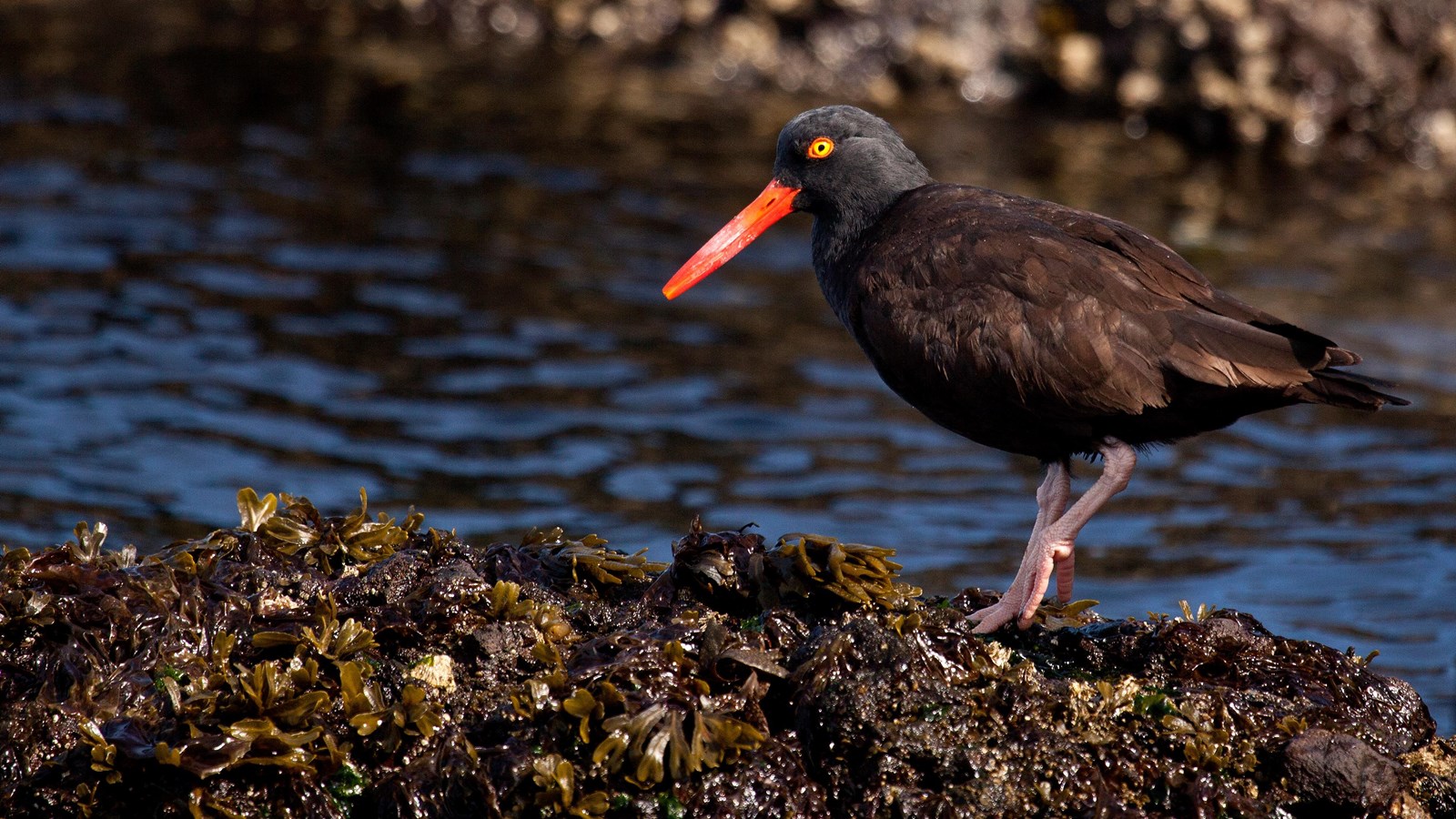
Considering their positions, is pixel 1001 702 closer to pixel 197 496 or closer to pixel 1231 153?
pixel 197 496

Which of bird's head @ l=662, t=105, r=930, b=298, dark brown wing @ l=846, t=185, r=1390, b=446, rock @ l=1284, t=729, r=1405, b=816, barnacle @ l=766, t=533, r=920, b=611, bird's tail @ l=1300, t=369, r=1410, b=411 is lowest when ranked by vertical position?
rock @ l=1284, t=729, r=1405, b=816

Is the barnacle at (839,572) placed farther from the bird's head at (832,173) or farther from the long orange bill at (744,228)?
the long orange bill at (744,228)

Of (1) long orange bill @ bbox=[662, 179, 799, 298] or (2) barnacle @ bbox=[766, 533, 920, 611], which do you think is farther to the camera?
(1) long orange bill @ bbox=[662, 179, 799, 298]

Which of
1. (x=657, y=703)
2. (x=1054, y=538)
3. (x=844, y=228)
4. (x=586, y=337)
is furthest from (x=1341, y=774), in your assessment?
(x=586, y=337)

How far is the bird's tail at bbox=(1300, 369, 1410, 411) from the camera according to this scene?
4.31 metres

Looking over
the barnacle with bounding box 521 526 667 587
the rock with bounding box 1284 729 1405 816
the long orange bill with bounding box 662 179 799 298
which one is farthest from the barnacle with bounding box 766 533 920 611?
the long orange bill with bounding box 662 179 799 298

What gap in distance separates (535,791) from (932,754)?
941mm

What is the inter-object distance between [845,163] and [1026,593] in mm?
1837

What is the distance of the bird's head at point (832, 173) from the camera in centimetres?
548

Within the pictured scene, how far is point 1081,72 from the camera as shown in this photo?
13297 mm

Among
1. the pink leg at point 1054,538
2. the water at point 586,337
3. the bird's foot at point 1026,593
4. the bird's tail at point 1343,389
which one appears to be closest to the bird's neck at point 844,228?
the pink leg at point 1054,538

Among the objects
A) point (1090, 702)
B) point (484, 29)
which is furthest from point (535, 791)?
point (484, 29)

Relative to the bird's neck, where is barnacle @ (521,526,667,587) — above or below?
below

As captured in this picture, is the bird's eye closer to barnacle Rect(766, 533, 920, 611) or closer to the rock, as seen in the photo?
barnacle Rect(766, 533, 920, 611)
